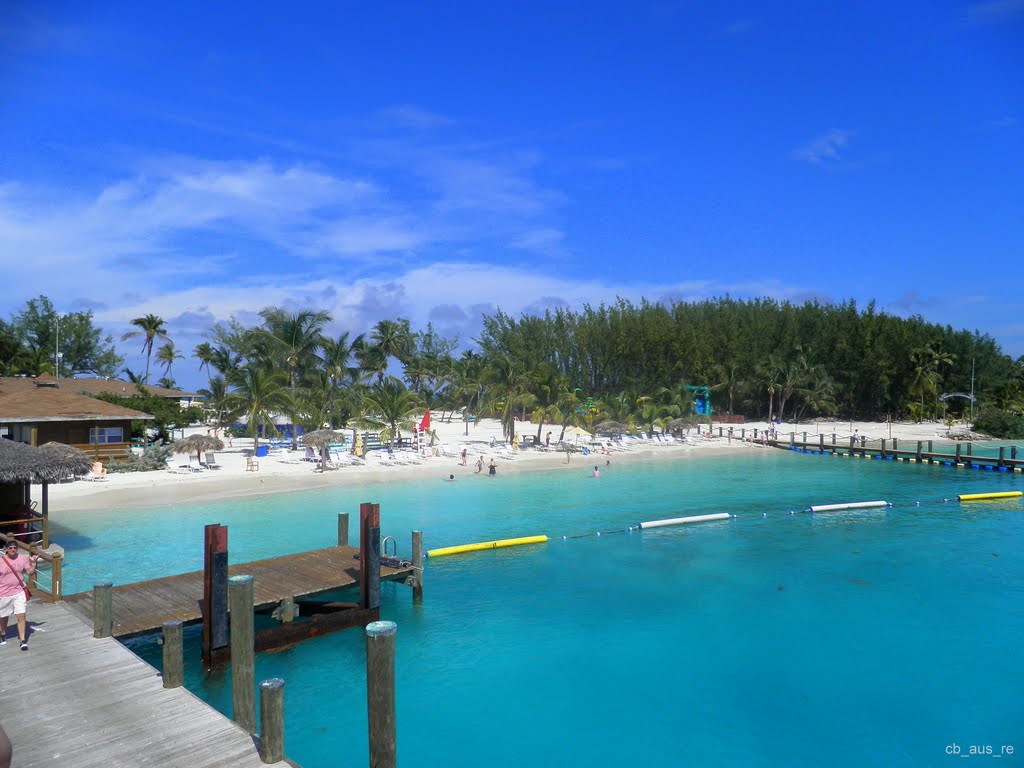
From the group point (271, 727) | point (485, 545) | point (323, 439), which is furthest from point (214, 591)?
point (323, 439)

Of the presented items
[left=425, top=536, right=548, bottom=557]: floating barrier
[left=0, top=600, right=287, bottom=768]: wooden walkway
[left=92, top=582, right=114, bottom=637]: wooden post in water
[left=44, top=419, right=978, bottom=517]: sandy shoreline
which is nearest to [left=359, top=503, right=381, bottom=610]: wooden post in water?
[left=92, top=582, right=114, bottom=637]: wooden post in water

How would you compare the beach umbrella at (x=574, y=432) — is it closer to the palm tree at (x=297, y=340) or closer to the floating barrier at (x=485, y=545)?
the palm tree at (x=297, y=340)

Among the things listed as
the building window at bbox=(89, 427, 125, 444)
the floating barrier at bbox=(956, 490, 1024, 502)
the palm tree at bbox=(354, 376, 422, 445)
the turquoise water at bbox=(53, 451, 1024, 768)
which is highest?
the palm tree at bbox=(354, 376, 422, 445)

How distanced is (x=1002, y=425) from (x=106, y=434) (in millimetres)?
70140

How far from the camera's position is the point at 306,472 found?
3550 cm

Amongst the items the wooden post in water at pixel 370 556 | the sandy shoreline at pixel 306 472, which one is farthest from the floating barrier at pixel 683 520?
the wooden post in water at pixel 370 556

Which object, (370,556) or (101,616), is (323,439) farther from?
(101,616)

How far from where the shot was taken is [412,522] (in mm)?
25688

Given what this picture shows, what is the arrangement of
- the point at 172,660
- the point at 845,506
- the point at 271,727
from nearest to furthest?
the point at 271,727 < the point at 172,660 < the point at 845,506

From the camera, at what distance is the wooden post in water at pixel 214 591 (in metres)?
12.5

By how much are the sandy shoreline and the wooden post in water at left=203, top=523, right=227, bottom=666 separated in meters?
15.7

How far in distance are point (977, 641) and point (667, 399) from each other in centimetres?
4707

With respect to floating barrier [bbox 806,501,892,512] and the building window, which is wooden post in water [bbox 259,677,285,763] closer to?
floating barrier [bbox 806,501,892,512]

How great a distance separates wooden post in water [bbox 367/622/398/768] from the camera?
25.6 feet
